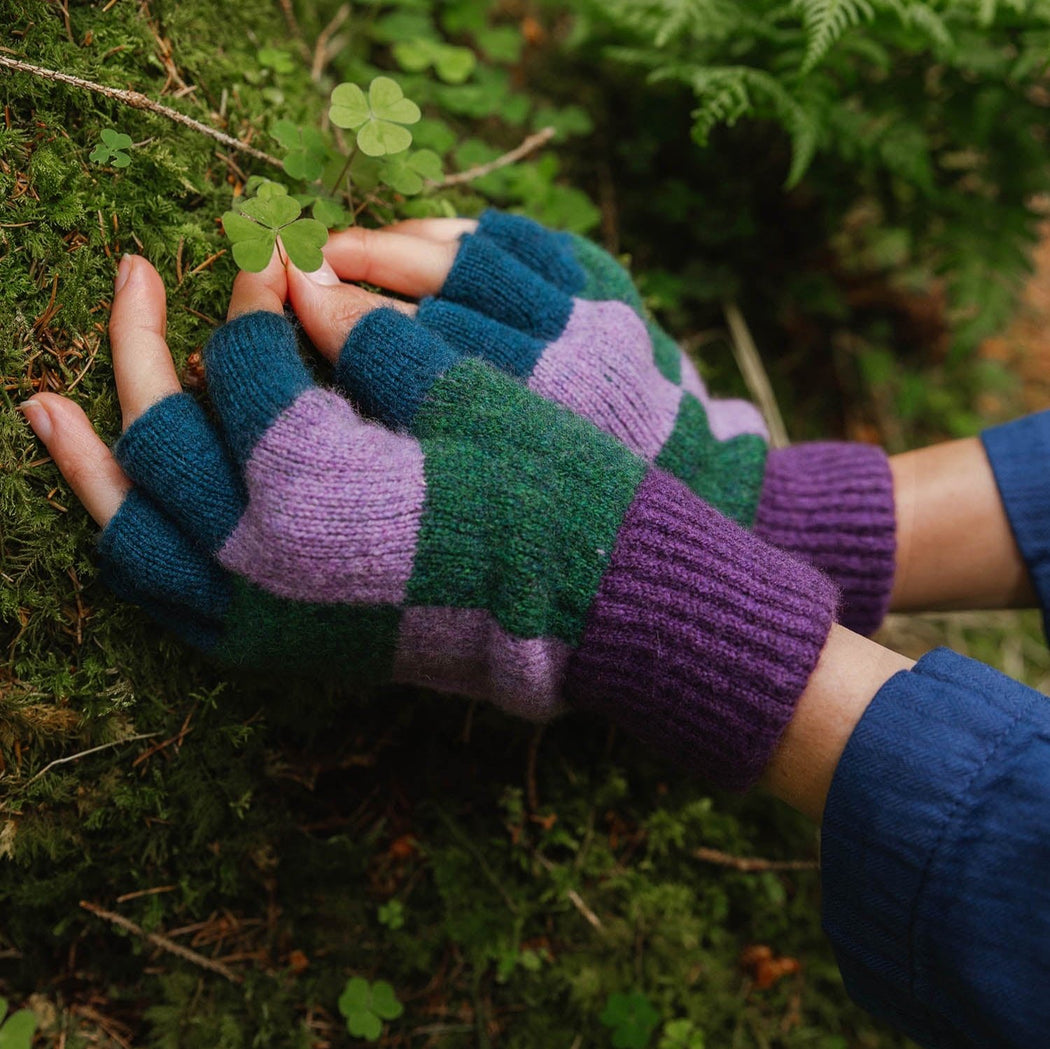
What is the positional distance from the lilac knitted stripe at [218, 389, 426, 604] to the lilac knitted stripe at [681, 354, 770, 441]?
0.85m

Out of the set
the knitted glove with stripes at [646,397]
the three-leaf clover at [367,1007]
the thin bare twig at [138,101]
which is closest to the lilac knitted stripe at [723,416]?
the knitted glove with stripes at [646,397]

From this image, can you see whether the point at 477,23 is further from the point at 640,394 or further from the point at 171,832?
the point at 171,832

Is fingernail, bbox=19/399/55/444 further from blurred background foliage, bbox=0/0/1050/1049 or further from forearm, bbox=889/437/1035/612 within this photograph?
forearm, bbox=889/437/1035/612

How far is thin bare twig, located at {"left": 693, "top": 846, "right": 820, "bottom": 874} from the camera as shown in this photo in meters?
2.26

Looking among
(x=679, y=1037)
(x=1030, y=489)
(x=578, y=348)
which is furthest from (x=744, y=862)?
(x=578, y=348)

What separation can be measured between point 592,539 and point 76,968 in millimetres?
1516

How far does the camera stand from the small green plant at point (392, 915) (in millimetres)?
2029

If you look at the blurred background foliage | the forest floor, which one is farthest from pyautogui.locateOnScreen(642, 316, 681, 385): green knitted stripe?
the forest floor

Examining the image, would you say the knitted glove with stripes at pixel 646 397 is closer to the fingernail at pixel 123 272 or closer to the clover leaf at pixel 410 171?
the clover leaf at pixel 410 171

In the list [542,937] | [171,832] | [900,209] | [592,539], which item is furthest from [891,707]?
[900,209]

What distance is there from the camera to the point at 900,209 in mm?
2910

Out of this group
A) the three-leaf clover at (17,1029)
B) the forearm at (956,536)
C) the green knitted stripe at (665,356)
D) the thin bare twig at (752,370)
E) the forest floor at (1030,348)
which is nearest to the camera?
the three-leaf clover at (17,1029)

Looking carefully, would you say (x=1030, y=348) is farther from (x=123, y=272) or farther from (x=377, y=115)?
(x=123, y=272)

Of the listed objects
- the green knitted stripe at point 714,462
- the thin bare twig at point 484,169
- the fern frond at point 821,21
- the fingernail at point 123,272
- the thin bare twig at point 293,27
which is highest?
the fern frond at point 821,21
